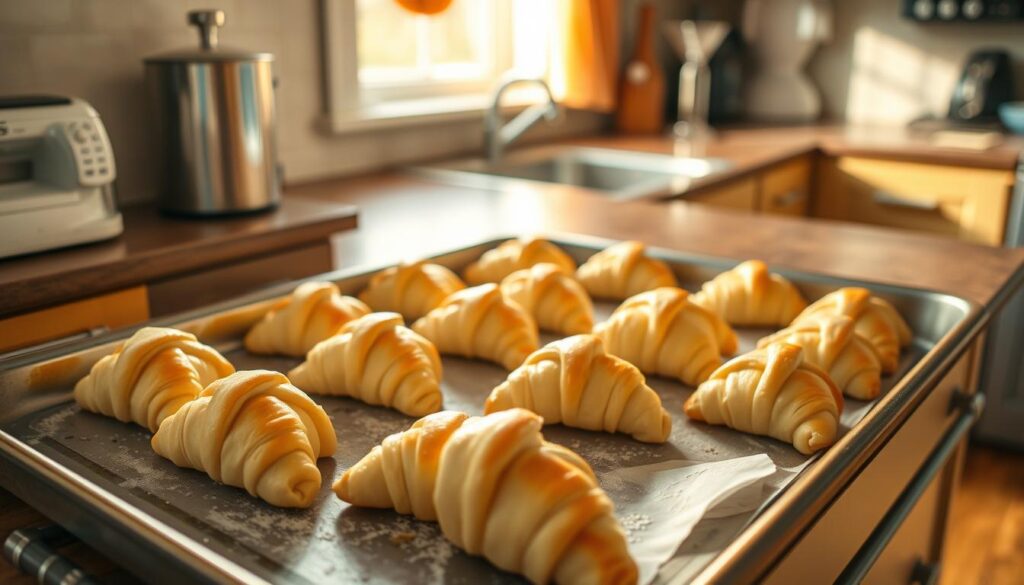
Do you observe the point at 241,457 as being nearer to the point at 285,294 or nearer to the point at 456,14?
the point at 285,294

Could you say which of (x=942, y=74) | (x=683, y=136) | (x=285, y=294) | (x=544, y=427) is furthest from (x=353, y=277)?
(x=942, y=74)

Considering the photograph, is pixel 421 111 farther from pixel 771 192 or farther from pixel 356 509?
pixel 356 509

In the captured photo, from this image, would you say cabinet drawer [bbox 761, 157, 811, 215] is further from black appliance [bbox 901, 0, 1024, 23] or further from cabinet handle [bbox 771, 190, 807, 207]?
black appliance [bbox 901, 0, 1024, 23]

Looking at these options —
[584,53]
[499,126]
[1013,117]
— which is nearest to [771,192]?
[584,53]

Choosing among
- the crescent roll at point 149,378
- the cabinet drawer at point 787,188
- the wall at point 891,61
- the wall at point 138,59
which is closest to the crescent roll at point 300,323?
the crescent roll at point 149,378

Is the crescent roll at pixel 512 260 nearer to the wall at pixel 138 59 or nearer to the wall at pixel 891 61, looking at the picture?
the wall at pixel 138 59

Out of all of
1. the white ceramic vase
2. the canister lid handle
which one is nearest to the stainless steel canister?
the canister lid handle
